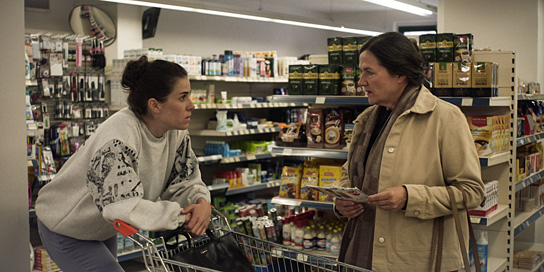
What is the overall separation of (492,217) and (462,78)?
101 centimetres

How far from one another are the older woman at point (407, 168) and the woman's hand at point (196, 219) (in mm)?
667

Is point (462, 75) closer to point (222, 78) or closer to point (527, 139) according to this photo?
point (527, 139)

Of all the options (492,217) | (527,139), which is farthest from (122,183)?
(527,139)

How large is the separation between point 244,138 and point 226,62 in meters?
1.85

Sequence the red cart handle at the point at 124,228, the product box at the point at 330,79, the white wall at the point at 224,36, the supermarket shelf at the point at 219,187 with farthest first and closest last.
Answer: the white wall at the point at 224,36 < the supermarket shelf at the point at 219,187 < the product box at the point at 330,79 < the red cart handle at the point at 124,228

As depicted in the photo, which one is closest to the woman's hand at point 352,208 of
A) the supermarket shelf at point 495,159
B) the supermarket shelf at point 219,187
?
the supermarket shelf at point 495,159

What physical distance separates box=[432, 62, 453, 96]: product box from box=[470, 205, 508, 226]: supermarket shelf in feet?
2.89

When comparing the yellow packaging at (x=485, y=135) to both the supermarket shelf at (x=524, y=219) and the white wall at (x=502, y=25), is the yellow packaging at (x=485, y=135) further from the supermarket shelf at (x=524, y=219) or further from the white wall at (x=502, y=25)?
the white wall at (x=502, y=25)

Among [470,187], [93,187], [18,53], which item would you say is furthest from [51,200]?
[470,187]

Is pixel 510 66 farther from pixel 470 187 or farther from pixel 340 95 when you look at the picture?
pixel 470 187

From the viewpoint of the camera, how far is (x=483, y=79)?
12.6 ft

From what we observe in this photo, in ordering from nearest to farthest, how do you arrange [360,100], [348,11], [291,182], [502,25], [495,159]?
1. [495,159]
2. [360,100]
3. [291,182]
4. [502,25]
5. [348,11]

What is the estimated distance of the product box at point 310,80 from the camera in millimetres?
4391

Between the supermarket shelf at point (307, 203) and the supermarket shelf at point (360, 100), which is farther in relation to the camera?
the supermarket shelf at point (307, 203)
